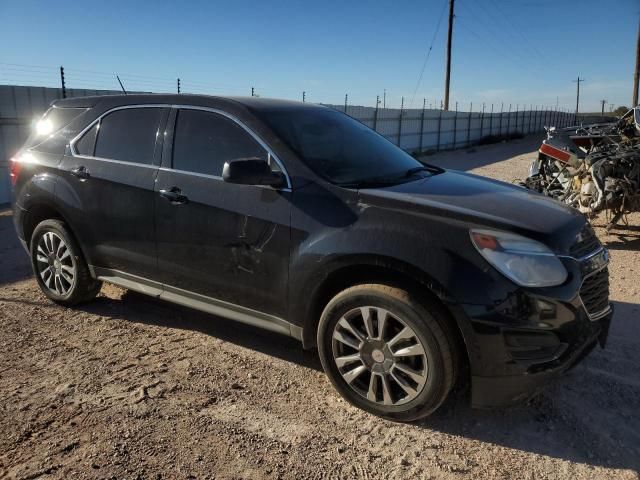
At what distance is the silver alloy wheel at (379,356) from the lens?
289 centimetres

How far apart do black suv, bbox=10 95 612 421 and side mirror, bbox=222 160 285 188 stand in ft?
0.03

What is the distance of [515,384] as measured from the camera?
273 cm

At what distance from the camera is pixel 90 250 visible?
14.0ft

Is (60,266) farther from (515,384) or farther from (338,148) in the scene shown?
(515,384)

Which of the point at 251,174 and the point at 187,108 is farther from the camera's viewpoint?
the point at 187,108

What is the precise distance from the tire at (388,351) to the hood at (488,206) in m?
0.49

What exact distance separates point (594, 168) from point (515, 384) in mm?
5027

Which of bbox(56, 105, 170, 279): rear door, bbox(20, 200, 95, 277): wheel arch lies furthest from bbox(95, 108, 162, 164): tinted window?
bbox(20, 200, 95, 277): wheel arch

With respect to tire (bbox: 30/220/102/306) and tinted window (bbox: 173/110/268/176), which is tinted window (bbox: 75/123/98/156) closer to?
tire (bbox: 30/220/102/306)

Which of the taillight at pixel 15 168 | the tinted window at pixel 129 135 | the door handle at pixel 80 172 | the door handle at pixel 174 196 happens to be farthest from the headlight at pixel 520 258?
the taillight at pixel 15 168

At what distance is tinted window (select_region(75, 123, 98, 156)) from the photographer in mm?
4332

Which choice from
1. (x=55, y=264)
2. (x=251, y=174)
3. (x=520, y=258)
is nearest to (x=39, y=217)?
(x=55, y=264)

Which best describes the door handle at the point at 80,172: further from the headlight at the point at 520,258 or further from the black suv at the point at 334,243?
the headlight at the point at 520,258

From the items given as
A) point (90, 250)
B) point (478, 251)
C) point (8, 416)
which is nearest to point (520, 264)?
point (478, 251)
